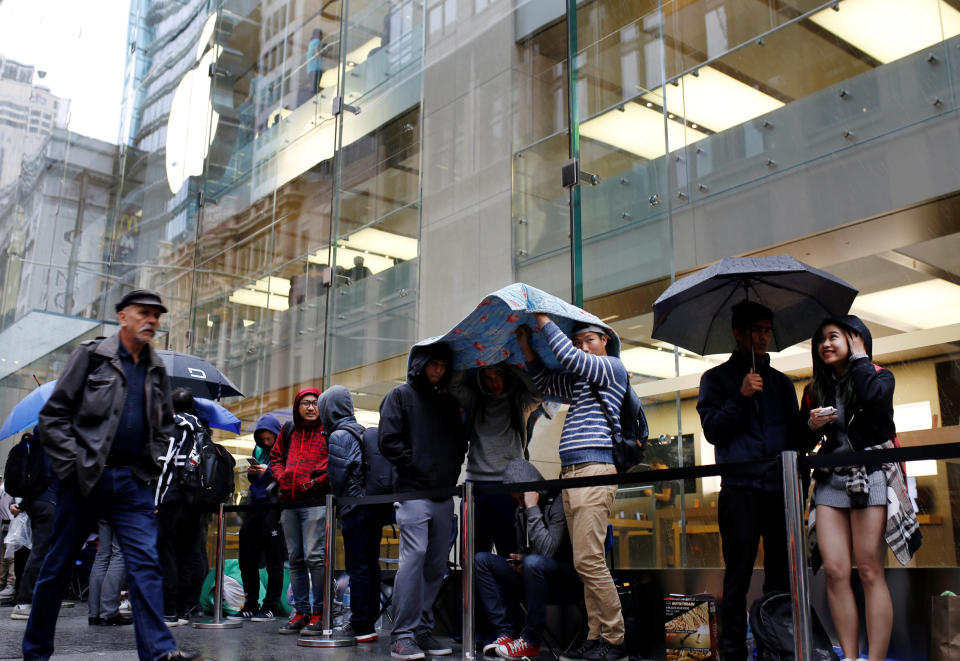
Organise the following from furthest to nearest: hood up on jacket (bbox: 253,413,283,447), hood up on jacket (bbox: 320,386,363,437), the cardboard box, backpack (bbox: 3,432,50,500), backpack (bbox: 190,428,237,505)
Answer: backpack (bbox: 3,432,50,500) → hood up on jacket (bbox: 253,413,283,447) → backpack (bbox: 190,428,237,505) → hood up on jacket (bbox: 320,386,363,437) → the cardboard box

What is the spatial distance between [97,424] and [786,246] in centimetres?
505

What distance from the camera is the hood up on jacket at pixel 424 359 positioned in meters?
5.38

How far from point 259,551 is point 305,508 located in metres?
1.21

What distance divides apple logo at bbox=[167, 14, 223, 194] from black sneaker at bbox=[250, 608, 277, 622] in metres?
10.6

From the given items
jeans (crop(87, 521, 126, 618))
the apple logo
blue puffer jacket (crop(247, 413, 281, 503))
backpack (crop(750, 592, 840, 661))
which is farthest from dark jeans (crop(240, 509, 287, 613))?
the apple logo

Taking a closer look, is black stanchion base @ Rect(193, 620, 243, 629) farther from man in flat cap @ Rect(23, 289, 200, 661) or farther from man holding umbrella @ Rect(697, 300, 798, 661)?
man holding umbrella @ Rect(697, 300, 798, 661)

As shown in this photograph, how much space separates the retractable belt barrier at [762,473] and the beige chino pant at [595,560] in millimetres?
216

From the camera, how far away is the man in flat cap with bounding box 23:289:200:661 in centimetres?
419

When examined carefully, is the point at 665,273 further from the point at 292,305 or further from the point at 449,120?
the point at 292,305

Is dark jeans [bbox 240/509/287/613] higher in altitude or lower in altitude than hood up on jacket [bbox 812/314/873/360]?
lower

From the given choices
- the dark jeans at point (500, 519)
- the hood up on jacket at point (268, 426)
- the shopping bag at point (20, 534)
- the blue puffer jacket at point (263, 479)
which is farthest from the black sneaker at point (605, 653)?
the shopping bag at point (20, 534)

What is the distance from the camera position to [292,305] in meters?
12.7

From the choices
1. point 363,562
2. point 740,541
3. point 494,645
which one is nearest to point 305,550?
point 363,562

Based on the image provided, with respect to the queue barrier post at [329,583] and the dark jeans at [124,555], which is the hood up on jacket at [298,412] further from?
the dark jeans at [124,555]
